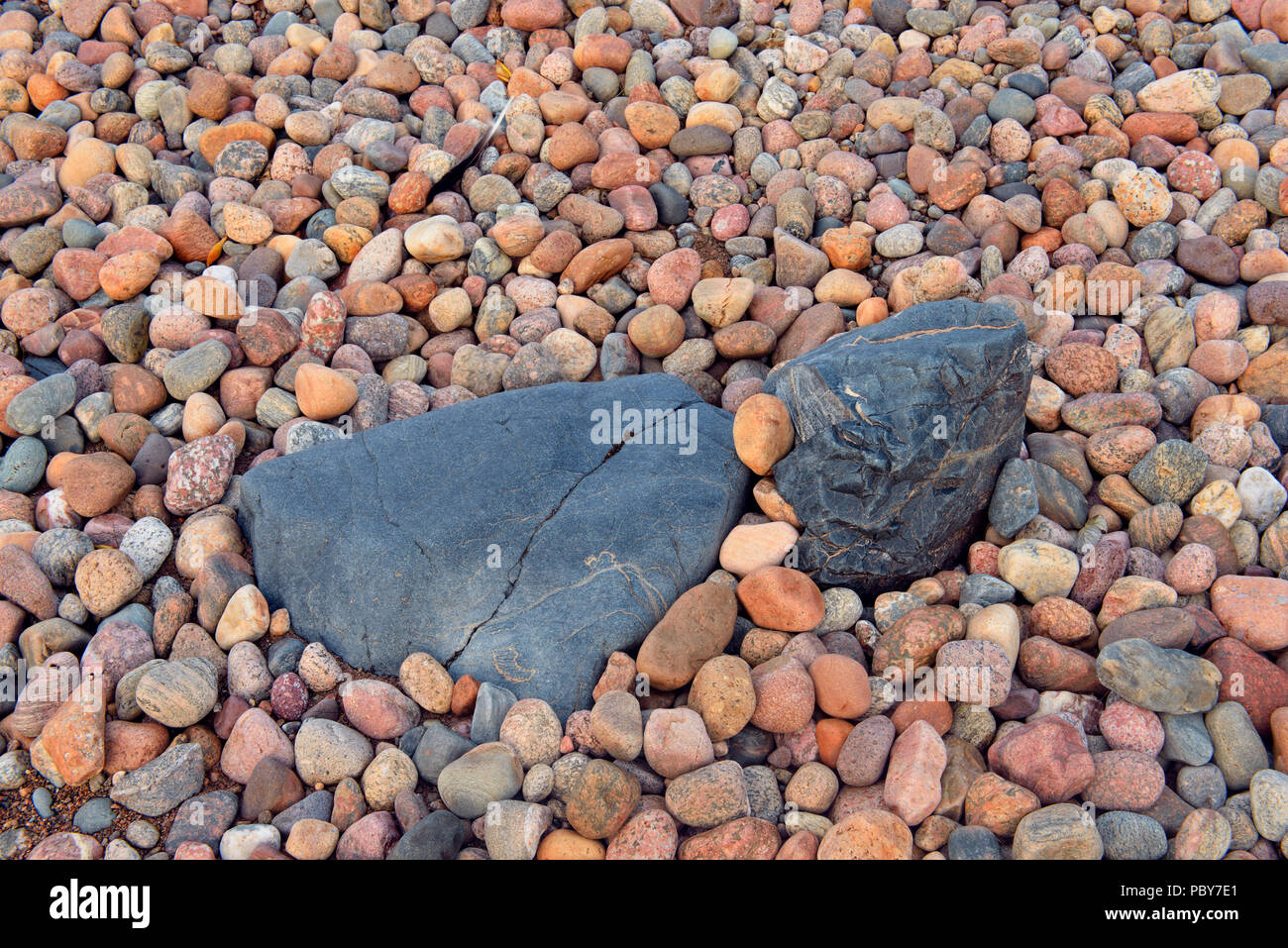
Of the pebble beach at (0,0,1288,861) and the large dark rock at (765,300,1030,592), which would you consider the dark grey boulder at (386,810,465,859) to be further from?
the large dark rock at (765,300,1030,592)

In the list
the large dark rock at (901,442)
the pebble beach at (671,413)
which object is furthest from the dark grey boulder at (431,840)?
the large dark rock at (901,442)

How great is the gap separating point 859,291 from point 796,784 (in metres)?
2.56

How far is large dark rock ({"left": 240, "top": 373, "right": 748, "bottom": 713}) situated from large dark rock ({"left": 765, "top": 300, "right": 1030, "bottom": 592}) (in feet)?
1.32

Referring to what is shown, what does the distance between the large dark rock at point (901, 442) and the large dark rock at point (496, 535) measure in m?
0.40

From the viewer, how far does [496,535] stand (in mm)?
3301

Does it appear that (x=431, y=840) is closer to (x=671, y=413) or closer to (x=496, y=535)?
(x=496, y=535)

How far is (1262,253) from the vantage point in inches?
171

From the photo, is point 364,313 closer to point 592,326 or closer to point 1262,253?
point 592,326

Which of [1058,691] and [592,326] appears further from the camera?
[592,326]

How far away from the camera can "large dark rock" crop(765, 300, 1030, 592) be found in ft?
10.6

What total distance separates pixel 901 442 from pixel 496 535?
62.2 inches

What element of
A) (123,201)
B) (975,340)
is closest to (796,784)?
(975,340)

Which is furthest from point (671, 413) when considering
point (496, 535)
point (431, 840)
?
point (431, 840)

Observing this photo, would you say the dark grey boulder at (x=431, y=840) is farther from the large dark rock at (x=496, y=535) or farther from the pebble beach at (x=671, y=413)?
the large dark rock at (x=496, y=535)
